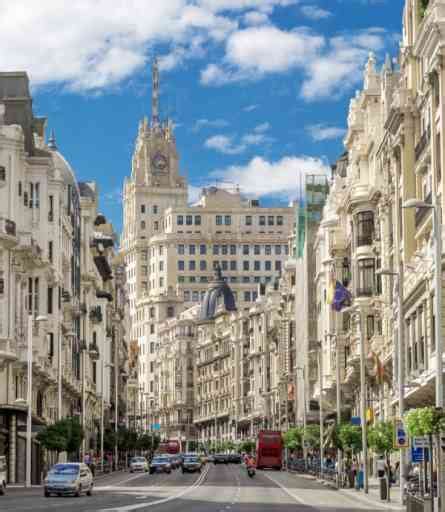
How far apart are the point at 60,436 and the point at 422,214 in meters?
28.6

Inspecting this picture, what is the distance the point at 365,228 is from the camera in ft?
318

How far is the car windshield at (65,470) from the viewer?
62.9 m

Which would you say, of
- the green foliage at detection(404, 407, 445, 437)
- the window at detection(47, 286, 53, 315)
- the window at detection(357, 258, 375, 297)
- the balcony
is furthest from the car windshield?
the window at detection(47, 286, 53, 315)

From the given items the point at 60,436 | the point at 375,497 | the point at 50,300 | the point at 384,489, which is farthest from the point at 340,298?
the point at 384,489

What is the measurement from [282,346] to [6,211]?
94.9 m

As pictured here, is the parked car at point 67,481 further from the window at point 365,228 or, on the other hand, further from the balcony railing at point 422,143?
the window at point 365,228

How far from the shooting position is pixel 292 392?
163875 millimetres

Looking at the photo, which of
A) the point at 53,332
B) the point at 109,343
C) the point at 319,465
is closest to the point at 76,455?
the point at 53,332

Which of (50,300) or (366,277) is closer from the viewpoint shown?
(366,277)

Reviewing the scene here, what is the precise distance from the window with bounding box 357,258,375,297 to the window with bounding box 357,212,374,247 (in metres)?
1.31

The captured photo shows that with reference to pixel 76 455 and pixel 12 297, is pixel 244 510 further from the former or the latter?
pixel 76 455

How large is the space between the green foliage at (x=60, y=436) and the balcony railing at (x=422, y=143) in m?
28.7

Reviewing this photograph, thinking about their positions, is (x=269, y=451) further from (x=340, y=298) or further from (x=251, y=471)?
(x=340, y=298)

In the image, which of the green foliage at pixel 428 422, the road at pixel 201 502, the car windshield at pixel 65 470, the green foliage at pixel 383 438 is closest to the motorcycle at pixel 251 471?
the road at pixel 201 502
